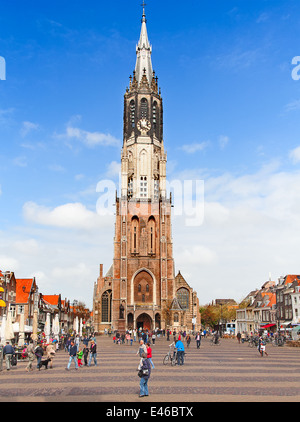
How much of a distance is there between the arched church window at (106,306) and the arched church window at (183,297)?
13.2 m

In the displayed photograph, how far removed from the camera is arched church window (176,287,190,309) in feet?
258

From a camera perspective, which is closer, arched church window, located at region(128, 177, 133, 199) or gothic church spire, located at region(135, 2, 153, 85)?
arched church window, located at region(128, 177, 133, 199)

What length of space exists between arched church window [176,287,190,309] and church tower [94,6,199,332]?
190 millimetres

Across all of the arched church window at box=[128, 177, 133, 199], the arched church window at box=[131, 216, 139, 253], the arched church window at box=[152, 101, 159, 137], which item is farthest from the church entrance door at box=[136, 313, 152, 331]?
the arched church window at box=[152, 101, 159, 137]

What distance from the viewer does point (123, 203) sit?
74000 millimetres

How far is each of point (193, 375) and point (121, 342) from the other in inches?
1187

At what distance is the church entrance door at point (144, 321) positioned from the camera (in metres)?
70.3

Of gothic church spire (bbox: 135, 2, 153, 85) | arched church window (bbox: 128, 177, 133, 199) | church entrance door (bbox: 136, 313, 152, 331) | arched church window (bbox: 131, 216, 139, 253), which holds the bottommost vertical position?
church entrance door (bbox: 136, 313, 152, 331)

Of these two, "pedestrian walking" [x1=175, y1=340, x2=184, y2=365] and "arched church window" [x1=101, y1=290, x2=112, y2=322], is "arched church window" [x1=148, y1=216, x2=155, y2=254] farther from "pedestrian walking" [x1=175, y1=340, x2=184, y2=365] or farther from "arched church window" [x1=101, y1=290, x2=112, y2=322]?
"pedestrian walking" [x1=175, y1=340, x2=184, y2=365]

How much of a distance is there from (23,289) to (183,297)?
3416 cm

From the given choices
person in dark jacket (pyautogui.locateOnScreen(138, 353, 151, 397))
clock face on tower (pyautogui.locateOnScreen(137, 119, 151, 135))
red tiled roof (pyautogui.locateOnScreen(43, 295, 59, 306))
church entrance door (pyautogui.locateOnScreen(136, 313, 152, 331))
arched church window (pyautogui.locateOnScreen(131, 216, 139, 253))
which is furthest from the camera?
clock face on tower (pyautogui.locateOnScreen(137, 119, 151, 135))

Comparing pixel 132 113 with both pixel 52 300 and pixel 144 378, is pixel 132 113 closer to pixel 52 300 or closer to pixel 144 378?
pixel 52 300

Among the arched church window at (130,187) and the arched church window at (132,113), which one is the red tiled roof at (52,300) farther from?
the arched church window at (132,113)
